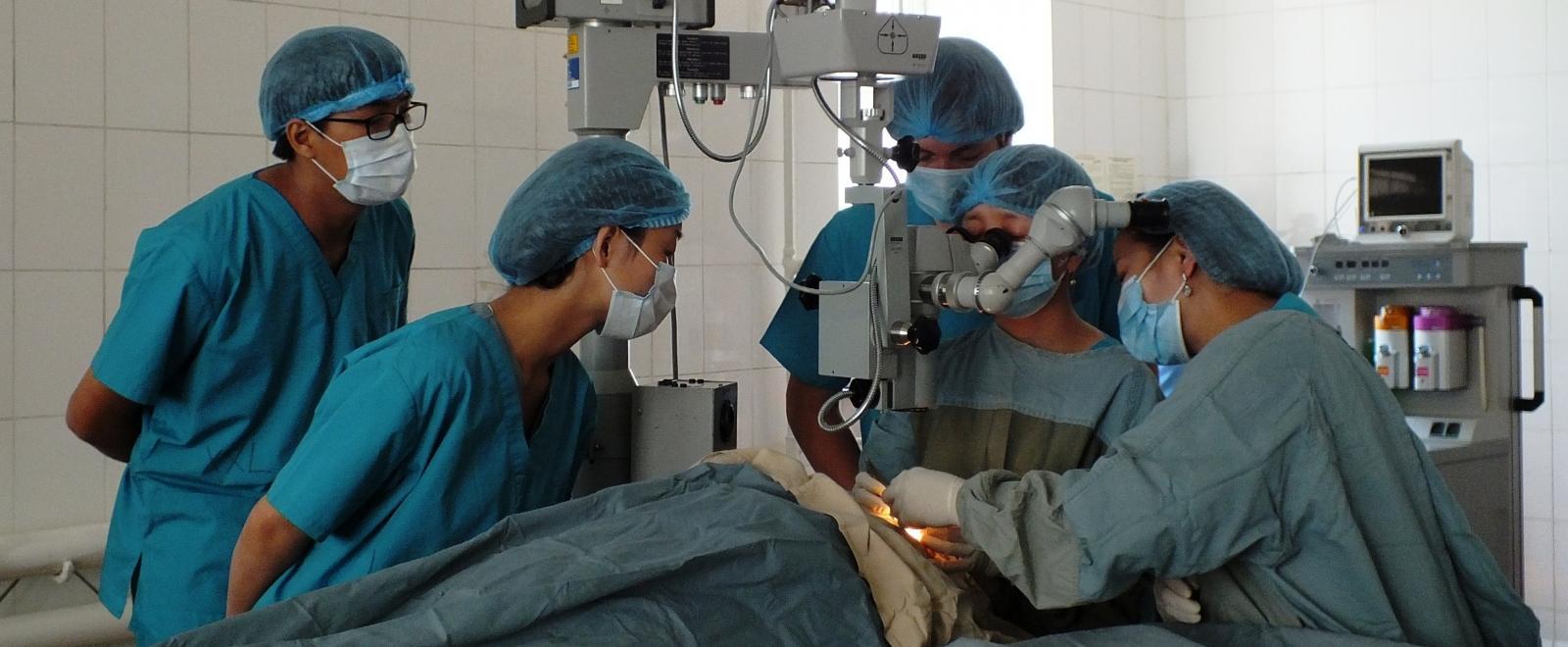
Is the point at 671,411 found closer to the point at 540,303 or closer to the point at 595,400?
the point at 595,400

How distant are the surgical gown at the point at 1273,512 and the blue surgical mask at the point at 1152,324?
A: 0.24 m

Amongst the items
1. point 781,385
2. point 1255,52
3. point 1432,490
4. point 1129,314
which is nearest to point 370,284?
point 1129,314

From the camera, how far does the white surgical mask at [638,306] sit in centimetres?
→ 179

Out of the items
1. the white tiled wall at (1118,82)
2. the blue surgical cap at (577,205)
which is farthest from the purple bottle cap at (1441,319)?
the blue surgical cap at (577,205)

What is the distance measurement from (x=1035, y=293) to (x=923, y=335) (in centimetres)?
27

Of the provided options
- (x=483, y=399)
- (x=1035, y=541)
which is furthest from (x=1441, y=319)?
(x=483, y=399)

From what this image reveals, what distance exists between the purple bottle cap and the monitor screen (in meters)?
0.28

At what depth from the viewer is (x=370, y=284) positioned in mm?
2225

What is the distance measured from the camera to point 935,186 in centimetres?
219

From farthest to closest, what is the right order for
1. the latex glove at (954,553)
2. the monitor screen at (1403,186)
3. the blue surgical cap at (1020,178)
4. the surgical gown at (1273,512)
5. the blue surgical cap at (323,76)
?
the monitor screen at (1403,186)
the blue surgical cap at (323,76)
the blue surgical cap at (1020,178)
the latex glove at (954,553)
the surgical gown at (1273,512)

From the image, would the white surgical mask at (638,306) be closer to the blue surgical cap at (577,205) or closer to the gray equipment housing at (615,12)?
the blue surgical cap at (577,205)

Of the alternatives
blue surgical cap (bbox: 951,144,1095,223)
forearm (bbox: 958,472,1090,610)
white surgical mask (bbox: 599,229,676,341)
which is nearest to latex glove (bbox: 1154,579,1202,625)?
forearm (bbox: 958,472,1090,610)

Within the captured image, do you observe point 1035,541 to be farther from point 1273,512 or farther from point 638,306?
point 638,306

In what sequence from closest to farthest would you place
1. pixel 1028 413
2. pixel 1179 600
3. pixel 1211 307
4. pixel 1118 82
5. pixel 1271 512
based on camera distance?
pixel 1271 512 < pixel 1179 600 < pixel 1211 307 < pixel 1028 413 < pixel 1118 82
